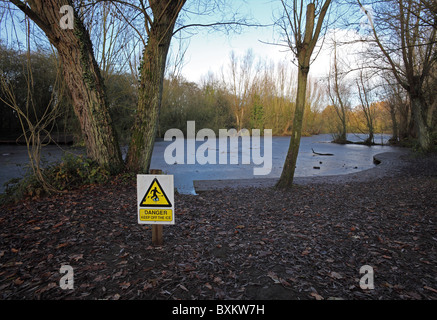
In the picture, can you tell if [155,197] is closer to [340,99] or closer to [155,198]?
[155,198]

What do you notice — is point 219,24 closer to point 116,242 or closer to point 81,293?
point 116,242

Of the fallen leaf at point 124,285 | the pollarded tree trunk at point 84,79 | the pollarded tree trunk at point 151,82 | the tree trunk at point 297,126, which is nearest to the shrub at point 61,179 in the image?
the pollarded tree trunk at point 84,79

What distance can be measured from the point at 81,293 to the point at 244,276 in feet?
4.72

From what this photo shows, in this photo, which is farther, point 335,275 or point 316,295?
point 335,275

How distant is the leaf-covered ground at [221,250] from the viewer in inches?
93.4

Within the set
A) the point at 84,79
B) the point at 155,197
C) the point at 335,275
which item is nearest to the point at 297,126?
the point at 335,275

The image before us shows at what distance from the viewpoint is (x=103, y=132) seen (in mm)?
5910

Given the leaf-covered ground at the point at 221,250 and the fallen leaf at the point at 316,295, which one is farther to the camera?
the leaf-covered ground at the point at 221,250

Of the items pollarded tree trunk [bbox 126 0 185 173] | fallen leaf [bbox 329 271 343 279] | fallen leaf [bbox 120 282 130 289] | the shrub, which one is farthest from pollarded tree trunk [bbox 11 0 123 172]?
fallen leaf [bbox 329 271 343 279]

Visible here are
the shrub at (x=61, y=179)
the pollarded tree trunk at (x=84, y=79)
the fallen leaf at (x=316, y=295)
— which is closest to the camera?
the fallen leaf at (x=316, y=295)

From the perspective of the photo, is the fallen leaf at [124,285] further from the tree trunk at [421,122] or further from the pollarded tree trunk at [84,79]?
the tree trunk at [421,122]

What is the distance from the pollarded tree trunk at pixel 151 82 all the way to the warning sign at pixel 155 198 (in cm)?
346

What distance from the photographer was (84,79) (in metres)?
5.61

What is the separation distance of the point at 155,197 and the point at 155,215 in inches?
8.1
